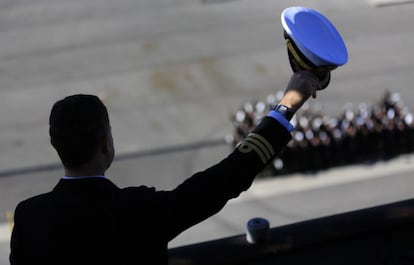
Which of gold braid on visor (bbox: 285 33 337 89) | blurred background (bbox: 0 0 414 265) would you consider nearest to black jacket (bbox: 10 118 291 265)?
→ gold braid on visor (bbox: 285 33 337 89)

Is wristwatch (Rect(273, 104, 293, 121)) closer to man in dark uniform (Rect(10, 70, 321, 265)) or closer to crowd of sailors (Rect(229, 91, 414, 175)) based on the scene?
man in dark uniform (Rect(10, 70, 321, 265))

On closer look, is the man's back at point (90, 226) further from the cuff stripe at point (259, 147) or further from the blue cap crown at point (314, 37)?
the blue cap crown at point (314, 37)

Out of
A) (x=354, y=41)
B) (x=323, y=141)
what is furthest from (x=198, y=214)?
(x=354, y=41)

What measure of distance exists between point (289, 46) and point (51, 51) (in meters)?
17.7

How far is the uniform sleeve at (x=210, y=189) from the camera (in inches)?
84.2

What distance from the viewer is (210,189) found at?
7.03ft

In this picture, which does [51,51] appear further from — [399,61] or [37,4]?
[399,61]

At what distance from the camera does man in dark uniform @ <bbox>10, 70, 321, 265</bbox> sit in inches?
82.4

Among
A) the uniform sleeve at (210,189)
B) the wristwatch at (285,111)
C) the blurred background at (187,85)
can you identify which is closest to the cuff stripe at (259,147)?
the uniform sleeve at (210,189)

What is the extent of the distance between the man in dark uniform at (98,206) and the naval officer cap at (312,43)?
0.42 meters

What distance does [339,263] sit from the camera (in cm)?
305

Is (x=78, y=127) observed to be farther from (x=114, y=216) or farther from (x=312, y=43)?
(x=312, y=43)

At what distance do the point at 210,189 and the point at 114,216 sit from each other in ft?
1.16

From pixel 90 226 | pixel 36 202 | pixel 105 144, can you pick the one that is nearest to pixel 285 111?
pixel 105 144
